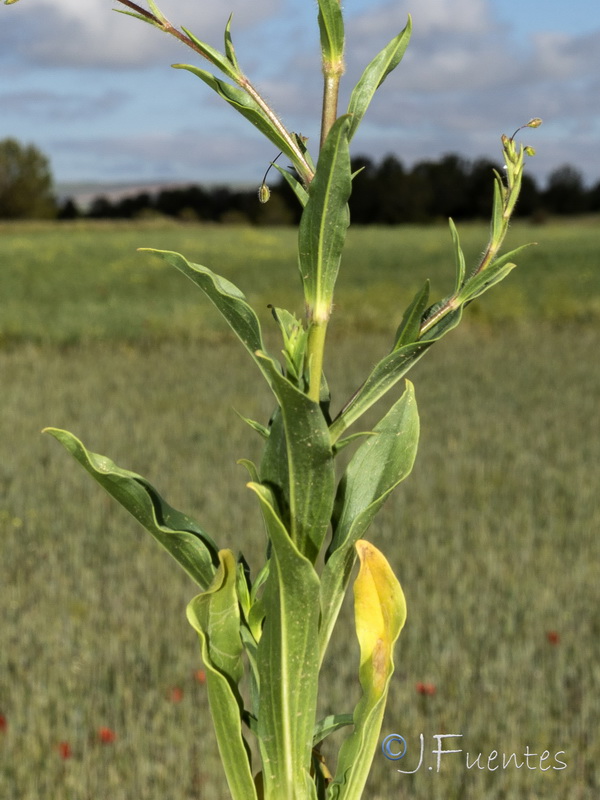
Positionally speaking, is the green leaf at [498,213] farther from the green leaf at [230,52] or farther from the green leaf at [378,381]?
the green leaf at [230,52]

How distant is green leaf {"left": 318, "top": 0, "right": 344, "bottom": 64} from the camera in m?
0.85

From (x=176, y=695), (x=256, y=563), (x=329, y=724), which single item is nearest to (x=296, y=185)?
(x=329, y=724)

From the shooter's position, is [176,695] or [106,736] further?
[176,695]

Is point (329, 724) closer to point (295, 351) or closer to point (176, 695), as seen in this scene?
point (295, 351)

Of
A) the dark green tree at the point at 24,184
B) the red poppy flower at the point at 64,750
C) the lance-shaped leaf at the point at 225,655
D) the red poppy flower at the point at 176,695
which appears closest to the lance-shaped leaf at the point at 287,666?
the lance-shaped leaf at the point at 225,655

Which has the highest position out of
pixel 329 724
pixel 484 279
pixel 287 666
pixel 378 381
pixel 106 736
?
pixel 484 279

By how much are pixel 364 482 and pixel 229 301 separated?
263 mm

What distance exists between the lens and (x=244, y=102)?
0.89m

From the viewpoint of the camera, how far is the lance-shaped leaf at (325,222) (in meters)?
0.80

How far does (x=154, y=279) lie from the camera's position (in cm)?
1870

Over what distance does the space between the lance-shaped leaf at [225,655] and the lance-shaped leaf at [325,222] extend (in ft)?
0.95

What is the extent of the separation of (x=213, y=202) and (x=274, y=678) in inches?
2368

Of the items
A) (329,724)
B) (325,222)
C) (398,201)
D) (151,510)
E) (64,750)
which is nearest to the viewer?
(325,222)

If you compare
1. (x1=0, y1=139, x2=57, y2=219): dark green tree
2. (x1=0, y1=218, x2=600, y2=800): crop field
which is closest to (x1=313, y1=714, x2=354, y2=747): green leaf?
(x1=0, y1=218, x2=600, y2=800): crop field
